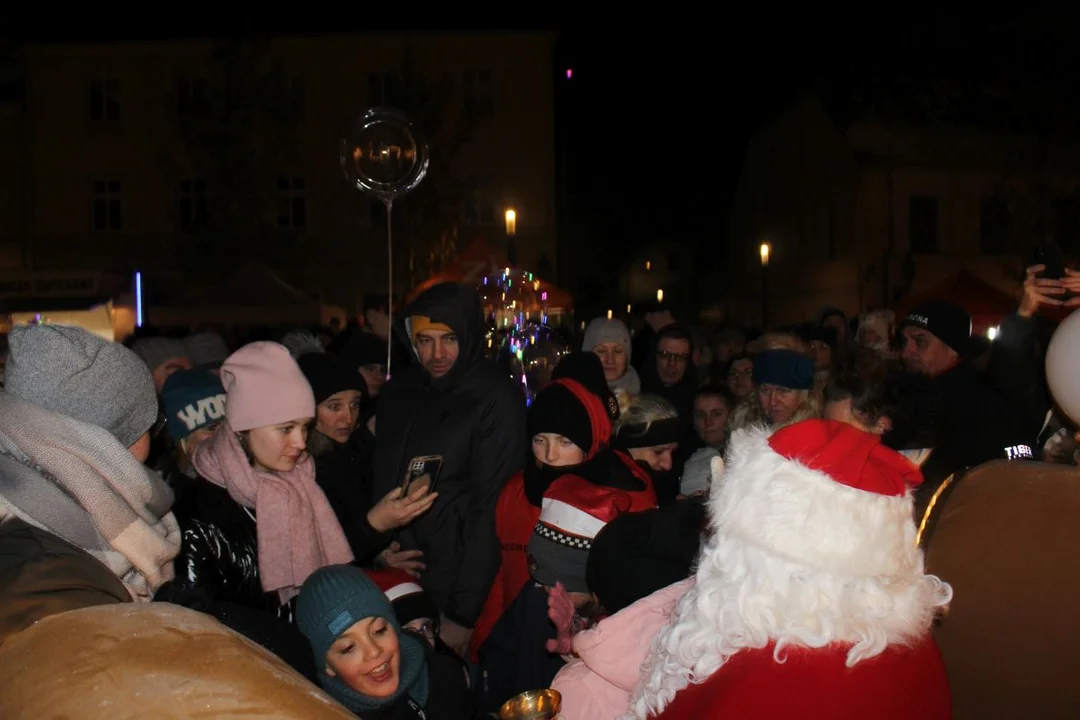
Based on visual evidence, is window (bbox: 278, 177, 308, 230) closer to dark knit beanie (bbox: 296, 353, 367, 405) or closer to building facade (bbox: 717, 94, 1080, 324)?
building facade (bbox: 717, 94, 1080, 324)

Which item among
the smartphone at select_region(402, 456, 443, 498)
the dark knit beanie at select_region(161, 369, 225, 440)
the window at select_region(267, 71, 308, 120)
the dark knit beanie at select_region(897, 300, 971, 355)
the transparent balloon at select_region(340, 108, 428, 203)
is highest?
the window at select_region(267, 71, 308, 120)

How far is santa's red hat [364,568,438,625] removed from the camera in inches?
144

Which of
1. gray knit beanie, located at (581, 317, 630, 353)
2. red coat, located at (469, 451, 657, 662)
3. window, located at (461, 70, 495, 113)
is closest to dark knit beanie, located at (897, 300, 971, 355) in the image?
red coat, located at (469, 451, 657, 662)

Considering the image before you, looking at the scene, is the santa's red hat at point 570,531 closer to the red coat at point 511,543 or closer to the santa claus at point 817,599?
the red coat at point 511,543

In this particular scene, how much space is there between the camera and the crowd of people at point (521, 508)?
1.93m

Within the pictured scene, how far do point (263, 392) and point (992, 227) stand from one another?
29.2 metres

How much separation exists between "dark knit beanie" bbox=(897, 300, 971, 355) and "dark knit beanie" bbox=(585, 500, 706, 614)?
8.60 ft

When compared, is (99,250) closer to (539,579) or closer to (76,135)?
(76,135)

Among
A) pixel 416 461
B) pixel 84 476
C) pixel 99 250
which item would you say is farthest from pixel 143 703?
pixel 99 250

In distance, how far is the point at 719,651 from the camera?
6.62ft

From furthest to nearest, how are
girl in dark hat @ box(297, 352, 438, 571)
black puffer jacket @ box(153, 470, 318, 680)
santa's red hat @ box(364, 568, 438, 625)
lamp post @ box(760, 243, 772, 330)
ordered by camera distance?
lamp post @ box(760, 243, 772, 330), girl in dark hat @ box(297, 352, 438, 571), santa's red hat @ box(364, 568, 438, 625), black puffer jacket @ box(153, 470, 318, 680)

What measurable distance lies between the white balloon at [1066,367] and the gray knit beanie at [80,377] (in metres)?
2.21

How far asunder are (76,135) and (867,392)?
1286 inches

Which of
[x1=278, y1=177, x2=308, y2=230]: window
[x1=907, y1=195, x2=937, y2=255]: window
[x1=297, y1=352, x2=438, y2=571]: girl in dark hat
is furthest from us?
[x1=278, y1=177, x2=308, y2=230]: window
